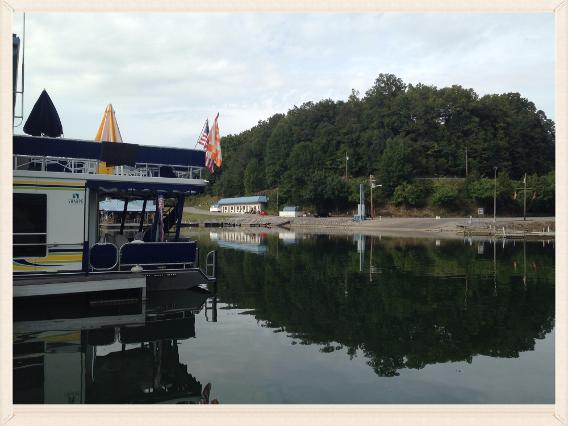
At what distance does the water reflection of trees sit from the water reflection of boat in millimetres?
3070

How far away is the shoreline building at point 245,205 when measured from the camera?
341 ft

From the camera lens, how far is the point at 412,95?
106438mm

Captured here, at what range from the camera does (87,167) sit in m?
15.0

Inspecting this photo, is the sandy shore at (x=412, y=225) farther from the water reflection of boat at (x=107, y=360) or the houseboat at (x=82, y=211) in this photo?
the water reflection of boat at (x=107, y=360)

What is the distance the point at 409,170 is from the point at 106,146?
81.6 metres

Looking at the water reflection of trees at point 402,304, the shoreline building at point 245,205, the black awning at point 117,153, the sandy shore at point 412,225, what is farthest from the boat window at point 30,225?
the shoreline building at point 245,205

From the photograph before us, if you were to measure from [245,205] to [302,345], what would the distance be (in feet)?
317

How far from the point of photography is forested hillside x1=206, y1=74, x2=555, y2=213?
88438 mm

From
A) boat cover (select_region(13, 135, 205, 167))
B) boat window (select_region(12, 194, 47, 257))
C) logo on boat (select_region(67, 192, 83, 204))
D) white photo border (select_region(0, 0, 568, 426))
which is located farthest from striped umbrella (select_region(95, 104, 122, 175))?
white photo border (select_region(0, 0, 568, 426))

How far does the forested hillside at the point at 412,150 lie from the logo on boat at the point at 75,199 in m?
78.1

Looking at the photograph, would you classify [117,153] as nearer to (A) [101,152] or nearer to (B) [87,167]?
(A) [101,152]

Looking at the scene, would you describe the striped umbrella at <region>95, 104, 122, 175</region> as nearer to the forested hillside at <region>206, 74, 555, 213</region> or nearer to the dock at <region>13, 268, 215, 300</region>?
the dock at <region>13, 268, 215, 300</region>
